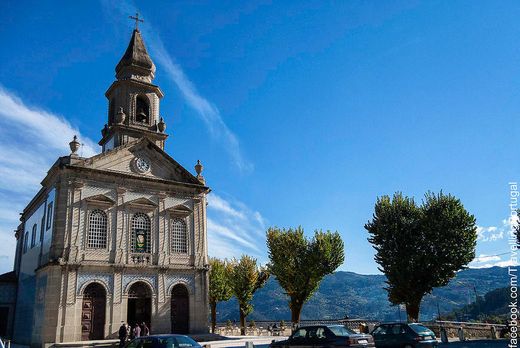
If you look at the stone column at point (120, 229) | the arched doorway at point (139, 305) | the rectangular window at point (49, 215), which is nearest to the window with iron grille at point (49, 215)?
the rectangular window at point (49, 215)

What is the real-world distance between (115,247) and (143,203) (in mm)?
3640

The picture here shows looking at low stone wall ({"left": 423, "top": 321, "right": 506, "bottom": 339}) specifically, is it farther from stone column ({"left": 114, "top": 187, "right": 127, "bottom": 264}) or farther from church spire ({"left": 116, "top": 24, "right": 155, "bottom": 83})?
church spire ({"left": 116, "top": 24, "right": 155, "bottom": 83})

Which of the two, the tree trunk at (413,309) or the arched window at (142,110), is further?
the arched window at (142,110)

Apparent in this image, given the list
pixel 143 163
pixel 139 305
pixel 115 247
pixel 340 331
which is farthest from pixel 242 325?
pixel 340 331

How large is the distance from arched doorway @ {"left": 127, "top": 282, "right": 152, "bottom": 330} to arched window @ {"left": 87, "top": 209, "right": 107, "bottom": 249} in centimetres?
359

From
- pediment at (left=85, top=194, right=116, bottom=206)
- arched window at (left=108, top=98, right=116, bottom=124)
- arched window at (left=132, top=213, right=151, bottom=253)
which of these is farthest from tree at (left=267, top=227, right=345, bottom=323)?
arched window at (left=108, top=98, right=116, bottom=124)

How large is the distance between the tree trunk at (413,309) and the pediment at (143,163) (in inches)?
693

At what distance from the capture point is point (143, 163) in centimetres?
3244

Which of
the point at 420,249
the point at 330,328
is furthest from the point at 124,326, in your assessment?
the point at 420,249

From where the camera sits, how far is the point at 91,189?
29484mm

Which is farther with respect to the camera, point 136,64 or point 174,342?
point 136,64

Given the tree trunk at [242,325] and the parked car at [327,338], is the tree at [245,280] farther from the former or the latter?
the parked car at [327,338]

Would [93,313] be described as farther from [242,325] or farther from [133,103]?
[242,325]

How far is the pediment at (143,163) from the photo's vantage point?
30688 mm
